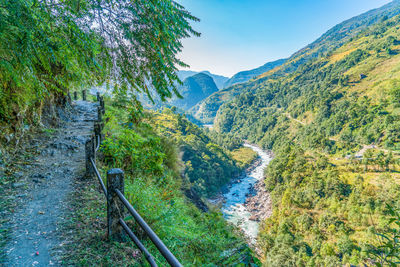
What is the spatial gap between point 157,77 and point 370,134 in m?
98.1

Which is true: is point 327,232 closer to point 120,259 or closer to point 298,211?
point 298,211

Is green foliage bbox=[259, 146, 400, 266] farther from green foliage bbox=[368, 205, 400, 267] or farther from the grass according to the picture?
the grass

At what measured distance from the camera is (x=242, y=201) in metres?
50.0

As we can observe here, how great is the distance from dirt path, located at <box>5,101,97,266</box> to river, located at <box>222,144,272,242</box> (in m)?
25.0

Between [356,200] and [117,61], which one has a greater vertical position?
[117,61]

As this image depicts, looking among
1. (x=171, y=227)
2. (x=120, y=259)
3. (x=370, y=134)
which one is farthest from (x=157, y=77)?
(x=370, y=134)

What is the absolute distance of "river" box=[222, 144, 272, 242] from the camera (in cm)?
3739

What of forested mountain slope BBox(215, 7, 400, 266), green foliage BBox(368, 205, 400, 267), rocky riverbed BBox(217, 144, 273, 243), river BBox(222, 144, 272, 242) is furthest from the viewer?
rocky riverbed BBox(217, 144, 273, 243)

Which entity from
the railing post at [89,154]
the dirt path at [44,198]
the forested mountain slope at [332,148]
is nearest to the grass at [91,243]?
the dirt path at [44,198]

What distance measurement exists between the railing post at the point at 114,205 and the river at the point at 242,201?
2601 centimetres

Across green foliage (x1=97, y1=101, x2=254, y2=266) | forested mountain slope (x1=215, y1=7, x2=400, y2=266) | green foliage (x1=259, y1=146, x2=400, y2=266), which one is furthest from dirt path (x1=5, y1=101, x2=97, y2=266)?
green foliage (x1=259, y1=146, x2=400, y2=266)

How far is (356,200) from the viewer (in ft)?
142

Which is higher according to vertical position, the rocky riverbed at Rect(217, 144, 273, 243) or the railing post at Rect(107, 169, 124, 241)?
the railing post at Rect(107, 169, 124, 241)

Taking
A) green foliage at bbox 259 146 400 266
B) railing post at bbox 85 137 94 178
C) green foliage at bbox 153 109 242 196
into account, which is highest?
railing post at bbox 85 137 94 178
